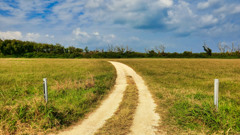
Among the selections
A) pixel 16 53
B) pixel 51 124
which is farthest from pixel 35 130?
pixel 16 53

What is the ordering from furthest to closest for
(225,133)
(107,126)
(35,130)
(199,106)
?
(199,106) < (107,126) < (35,130) < (225,133)

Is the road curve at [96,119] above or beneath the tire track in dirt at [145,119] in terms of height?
beneath

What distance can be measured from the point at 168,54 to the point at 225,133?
8243 centimetres

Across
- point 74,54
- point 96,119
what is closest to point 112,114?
point 96,119

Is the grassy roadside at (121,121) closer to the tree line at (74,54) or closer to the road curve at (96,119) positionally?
the road curve at (96,119)

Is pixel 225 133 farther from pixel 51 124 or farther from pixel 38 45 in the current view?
pixel 38 45

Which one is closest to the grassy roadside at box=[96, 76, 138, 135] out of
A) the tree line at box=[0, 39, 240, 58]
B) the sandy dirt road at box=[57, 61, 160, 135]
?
the sandy dirt road at box=[57, 61, 160, 135]

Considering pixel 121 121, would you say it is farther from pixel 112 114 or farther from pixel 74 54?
pixel 74 54

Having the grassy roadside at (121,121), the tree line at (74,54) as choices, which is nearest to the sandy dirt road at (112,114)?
the grassy roadside at (121,121)

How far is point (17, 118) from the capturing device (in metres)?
6.35

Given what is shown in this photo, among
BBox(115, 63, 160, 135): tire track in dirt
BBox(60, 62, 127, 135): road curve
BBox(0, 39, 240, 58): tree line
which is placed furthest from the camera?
BBox(0, 39, 240, 58): tree line

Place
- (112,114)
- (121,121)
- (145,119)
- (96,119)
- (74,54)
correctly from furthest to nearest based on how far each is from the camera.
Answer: (74,54) → (112,114) → (96,119) → (145,119) → (121,121)

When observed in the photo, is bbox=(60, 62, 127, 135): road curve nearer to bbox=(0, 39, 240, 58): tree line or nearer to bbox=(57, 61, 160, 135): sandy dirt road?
bbox=(57, 61, 160, 135): sandy dirt road

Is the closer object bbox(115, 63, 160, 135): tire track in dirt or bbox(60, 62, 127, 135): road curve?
bbox(115, 63, 160, 135): tire track in dirt
